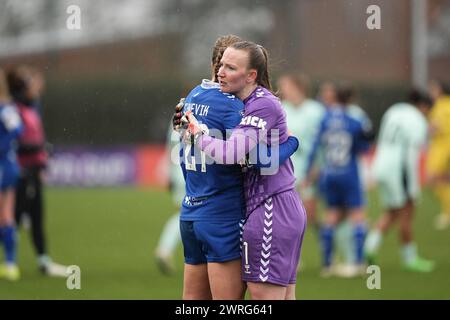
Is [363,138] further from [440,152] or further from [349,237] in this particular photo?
[440,152]

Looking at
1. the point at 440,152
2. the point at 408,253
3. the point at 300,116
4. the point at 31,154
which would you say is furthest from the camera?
the point at 440,152

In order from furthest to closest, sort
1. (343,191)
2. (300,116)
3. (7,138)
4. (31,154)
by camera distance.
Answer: (300,116)
(343,191)
(31,154)
(7,138)

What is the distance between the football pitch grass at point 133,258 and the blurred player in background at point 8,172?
337 millimetres

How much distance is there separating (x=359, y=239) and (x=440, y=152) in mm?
7122

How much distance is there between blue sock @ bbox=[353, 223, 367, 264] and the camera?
41.2 feet

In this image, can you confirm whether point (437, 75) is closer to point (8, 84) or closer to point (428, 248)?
point (428, 248)

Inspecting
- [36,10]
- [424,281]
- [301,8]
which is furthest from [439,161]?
[36,10]

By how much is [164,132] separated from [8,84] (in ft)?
71.8

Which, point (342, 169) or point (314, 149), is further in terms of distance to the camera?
point (314, 149)

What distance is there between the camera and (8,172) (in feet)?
39.3

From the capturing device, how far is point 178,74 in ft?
119

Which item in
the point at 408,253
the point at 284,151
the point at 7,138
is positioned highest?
the point at 284,151

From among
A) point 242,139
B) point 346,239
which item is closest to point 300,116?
point 346,239

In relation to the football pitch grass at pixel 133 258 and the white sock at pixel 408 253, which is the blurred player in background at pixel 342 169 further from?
the white sock at pixel 408 253
